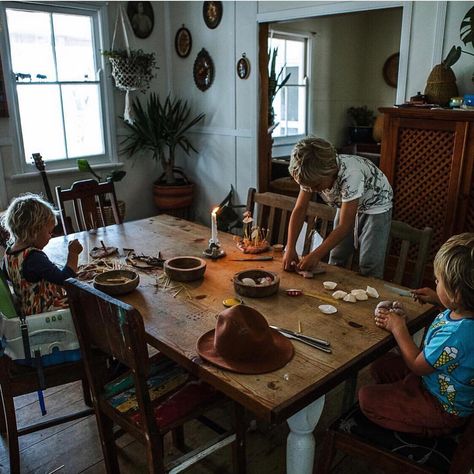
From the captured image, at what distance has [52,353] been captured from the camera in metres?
1.78

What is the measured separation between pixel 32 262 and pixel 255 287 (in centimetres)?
81

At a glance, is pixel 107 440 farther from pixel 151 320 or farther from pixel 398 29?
pixel 398 29

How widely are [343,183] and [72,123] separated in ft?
10.3

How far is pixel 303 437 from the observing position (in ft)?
4.45

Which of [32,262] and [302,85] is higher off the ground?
[302,85]

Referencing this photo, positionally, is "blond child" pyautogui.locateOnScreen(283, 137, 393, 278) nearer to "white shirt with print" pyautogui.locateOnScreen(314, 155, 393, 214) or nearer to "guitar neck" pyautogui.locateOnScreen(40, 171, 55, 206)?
A: "white shirt with print" pyautogui.locateOnScreen(314, 155, 393, 214)

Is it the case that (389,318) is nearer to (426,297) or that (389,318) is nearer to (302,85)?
(426,297)

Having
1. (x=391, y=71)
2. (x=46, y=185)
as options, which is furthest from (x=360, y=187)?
(x=391, y=71)

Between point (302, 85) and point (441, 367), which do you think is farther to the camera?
point (302, 85)

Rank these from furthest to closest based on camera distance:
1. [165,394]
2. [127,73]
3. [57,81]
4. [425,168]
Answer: [127,73] → [57,81] → [425,168] → [165,394]

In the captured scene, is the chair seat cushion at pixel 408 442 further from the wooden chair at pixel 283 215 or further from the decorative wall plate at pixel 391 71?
the decorative wall plate at pixel 391 71

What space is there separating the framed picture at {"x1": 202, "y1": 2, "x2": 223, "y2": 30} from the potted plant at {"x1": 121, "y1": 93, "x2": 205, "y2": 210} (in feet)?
2.64

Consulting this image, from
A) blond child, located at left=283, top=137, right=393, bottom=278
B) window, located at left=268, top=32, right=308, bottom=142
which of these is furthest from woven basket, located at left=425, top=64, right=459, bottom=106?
window, located at left=268, top=32, right=308, bottom=142

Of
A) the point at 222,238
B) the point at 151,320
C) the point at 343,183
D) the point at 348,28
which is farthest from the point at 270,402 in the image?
the point at 348,28
